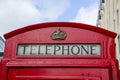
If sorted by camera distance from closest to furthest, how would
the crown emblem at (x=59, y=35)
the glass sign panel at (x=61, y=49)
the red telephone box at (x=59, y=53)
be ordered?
the red telephone box at (x=59, y=53) → the glass sign panel at (x=61, y=49) → the crown emblem at (x=59, y=35)

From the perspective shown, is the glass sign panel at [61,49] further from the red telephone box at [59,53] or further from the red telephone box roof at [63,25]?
the red telephone box roof at [63,25]

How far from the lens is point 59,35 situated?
16.3 feet

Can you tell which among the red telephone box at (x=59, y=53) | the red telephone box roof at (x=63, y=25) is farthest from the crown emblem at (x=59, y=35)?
the red telephone box roof at (x=63, y=25)

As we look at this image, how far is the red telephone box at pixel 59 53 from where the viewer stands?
472 centimetres

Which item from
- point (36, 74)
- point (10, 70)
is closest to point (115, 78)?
point (36, 74)

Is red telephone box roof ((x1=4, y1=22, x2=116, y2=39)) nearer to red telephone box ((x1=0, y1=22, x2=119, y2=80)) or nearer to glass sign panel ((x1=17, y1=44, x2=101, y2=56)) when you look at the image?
red telephone box ((x1=0, y1=22, x2=119, y2=80))

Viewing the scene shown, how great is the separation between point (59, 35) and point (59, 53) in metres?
0.26

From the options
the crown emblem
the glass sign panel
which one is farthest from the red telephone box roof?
the glass sign panel

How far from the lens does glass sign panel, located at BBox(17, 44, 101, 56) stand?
4820 millimetres

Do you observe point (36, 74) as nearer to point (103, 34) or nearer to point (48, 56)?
point (48, 56)

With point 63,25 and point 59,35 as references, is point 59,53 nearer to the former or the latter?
point 59,35

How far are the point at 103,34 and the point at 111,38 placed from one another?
0.12 m

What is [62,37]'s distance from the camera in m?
4.93

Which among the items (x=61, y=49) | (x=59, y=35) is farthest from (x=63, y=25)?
(x=61, y=49)
